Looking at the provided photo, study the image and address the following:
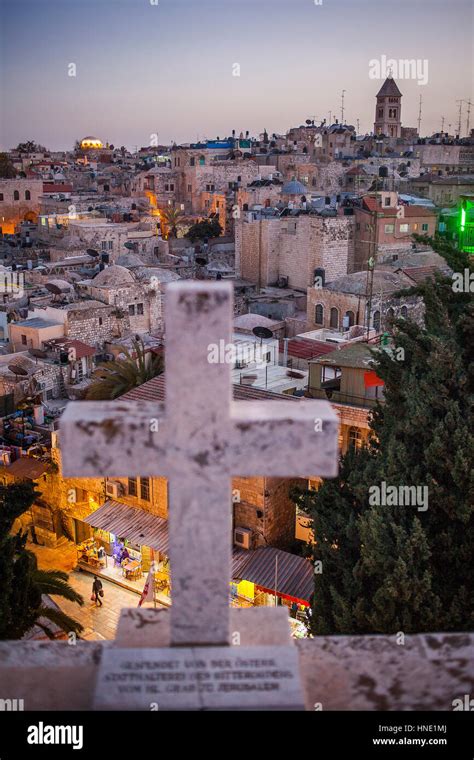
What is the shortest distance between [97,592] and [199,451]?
14206mm

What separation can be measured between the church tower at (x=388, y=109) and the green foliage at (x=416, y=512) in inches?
3757

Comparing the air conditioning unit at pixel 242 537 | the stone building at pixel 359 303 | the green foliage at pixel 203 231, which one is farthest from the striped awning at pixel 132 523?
the green foliage at pixel 203 231

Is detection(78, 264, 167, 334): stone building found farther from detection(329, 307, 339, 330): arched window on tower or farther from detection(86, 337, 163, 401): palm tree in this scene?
detection(86, 337, 163, 401): palm tree

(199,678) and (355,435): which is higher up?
(199,678)

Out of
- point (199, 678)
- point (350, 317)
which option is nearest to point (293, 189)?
point (350, 317)

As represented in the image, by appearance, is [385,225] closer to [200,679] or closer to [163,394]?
[163,394]

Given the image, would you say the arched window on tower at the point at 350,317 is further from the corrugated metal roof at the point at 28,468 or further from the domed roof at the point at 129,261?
the domed roof at the point at 129,261

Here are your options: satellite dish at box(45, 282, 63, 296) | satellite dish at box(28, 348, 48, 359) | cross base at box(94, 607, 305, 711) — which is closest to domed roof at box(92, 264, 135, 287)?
satellite dish at box(45, 282, 63, 296)

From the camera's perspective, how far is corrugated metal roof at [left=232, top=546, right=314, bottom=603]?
1395 cm

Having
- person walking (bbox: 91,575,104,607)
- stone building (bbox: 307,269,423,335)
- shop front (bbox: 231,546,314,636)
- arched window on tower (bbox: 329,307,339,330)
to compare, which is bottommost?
person walking (bbox: 91,575,104,607)

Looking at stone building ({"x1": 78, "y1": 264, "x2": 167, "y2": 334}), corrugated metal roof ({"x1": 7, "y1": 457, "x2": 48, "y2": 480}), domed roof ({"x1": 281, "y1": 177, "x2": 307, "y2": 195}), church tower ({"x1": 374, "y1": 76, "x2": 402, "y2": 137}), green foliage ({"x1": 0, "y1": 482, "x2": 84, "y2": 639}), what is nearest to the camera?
green foliage ({"x1": 0, "y1": 482, "x2": 84, "y2": 639})

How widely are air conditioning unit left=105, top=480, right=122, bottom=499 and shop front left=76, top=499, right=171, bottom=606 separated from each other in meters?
0.20

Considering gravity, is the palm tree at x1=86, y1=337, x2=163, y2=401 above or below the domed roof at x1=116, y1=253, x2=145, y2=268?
below

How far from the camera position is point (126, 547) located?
17.4 metres
